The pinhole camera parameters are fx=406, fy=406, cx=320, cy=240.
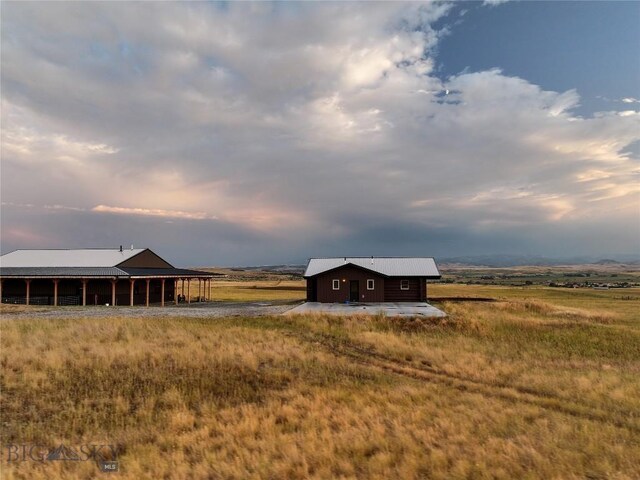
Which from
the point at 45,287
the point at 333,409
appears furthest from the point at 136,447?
the point at 45,287

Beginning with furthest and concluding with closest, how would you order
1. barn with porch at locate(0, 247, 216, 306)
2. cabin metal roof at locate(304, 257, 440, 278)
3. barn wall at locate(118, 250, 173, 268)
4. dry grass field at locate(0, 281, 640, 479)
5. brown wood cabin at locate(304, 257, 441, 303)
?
barn wall at locate(118, 250, 173, 268)
cabin metal roof at locate(304, 257, 440, 278)
brown wood cabin at locate(304, 257, 441, 303)
barn with porch at locate(0, 247, 216, 306)
dry grass field at locate(0, 281, 640, 479)

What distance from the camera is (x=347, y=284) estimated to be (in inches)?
1459

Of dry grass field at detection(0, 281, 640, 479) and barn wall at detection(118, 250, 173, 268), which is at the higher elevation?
barn wall at detection(118, 250, 173, 268)

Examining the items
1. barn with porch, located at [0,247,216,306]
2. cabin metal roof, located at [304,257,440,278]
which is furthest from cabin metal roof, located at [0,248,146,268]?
cabin metal roof, located at [304,257,440,278]

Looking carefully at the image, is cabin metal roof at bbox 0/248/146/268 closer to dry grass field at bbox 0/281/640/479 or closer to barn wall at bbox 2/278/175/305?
barn wall at bbox 2/278/175/305

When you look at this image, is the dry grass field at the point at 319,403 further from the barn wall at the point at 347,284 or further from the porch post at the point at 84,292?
the barn wall at the point at 347,284

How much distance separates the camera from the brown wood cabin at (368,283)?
36906mm

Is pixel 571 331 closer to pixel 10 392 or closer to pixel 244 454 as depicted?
pixel 244 454

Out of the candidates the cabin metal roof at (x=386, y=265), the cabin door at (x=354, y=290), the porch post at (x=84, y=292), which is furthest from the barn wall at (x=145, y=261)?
the cabin door at (x=354, y=290)

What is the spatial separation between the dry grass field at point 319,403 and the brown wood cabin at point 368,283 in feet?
51.6

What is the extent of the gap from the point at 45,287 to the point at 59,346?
23897 mm

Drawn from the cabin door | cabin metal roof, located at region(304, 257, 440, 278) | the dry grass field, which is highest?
cabin metal roof, located at region(304, 257, 440, 278)

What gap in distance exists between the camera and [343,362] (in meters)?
15.8

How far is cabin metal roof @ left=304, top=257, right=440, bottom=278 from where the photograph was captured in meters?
37.5
